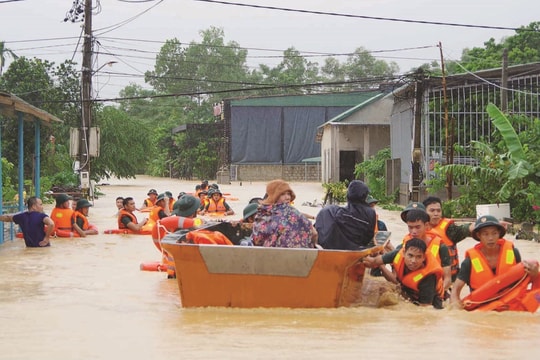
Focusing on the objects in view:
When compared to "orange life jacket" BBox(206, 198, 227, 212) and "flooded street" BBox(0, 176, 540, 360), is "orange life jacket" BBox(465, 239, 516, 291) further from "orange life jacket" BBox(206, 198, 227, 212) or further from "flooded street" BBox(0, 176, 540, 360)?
"orange life jacket" BBox(206, 198, 227, 212)

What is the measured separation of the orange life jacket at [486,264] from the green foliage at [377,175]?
895 inches

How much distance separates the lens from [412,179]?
2703 centimetres

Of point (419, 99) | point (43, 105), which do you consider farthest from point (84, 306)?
point (43, 105)

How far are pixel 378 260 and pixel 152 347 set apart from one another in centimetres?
304

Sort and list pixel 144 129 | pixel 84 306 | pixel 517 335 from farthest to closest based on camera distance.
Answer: pixel 144 129 → pixel 84 306 → pixel 517 335

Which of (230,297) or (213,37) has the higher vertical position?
(213,37)

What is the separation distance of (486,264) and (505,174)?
1272 centimetres

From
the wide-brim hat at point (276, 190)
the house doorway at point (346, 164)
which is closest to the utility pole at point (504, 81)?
the wide-brim hat at point (276, 190)

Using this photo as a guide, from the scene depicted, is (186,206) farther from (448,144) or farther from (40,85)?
(40,85)

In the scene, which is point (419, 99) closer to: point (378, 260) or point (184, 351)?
point (378, 260)

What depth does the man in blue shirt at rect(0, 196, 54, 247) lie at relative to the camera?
15.5 meters

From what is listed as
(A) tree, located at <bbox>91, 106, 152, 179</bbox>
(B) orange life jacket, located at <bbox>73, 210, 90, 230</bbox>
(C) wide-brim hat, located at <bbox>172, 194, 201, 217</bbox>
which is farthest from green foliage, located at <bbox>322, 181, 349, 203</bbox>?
(A) tree, located at <bbox>91, 106, 152, 179</bbox>

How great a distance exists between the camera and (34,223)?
1577 centimetres

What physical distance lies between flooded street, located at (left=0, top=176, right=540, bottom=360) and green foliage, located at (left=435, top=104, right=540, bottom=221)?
10926mm
